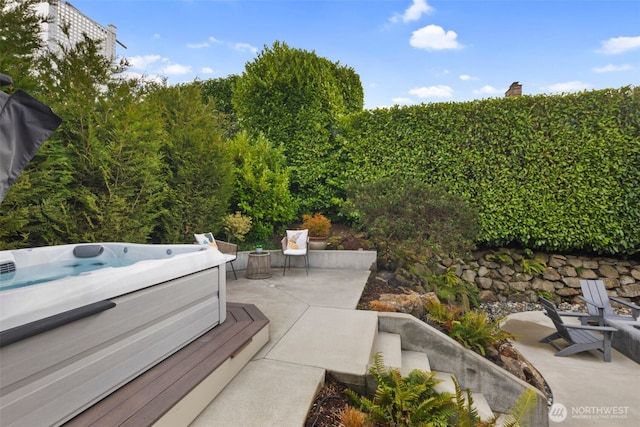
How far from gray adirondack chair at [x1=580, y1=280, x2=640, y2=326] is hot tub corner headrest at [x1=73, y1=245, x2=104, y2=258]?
699cm

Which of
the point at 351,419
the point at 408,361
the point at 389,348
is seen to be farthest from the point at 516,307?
the point at 351,419

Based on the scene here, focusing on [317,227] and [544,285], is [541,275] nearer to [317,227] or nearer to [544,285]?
[544,285]

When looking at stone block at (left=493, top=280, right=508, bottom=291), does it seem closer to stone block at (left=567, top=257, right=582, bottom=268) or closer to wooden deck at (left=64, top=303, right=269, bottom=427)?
stone block at (left=567, top=257, right=582, bottom=268)

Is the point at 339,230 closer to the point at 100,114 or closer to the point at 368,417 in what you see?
the point at 100,114

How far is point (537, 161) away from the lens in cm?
638

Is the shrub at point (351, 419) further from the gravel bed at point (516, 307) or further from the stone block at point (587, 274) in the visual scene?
the stone block at point (587, 274)

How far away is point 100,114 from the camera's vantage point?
13.0ft

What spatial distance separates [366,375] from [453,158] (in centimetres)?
575

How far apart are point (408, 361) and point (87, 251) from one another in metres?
3.67

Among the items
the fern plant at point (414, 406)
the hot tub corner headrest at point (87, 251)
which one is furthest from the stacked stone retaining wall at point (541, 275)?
the hot tub corner headrest at point (87, 251)

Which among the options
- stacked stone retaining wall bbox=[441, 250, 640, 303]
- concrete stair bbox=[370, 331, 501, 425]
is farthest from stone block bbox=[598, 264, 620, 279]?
concrete stair bbox=[370, 331, 501, 425]

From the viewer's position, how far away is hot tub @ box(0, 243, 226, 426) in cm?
134

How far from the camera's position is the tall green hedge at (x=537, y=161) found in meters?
5.97

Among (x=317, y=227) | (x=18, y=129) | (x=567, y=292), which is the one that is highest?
(x=18, y=129)
